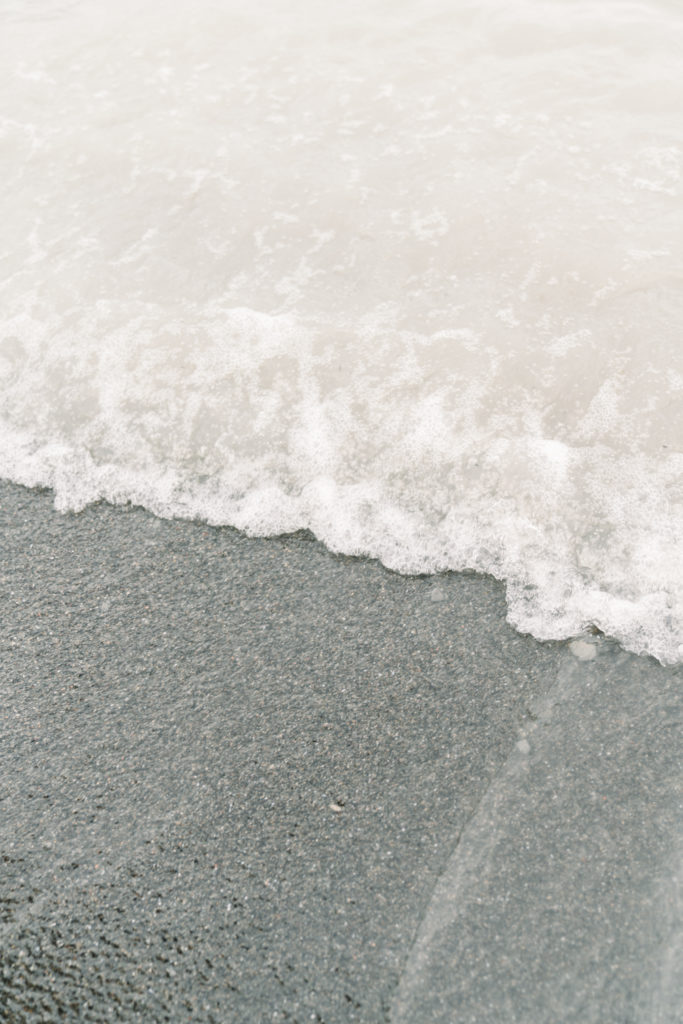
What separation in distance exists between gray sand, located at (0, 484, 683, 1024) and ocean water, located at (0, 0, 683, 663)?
30 centimetres

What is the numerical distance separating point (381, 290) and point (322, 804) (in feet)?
9.55

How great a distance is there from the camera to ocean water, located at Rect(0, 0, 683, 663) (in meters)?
3.00

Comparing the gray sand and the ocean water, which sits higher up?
the ocean water

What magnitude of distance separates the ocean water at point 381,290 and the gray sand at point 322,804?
298 millimetres

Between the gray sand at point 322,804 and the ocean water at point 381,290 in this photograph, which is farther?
the ocean water at point 381,290

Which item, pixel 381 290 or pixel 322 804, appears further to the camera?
pixel 381 290

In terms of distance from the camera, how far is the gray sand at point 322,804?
1.89m

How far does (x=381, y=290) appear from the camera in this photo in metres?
4.07

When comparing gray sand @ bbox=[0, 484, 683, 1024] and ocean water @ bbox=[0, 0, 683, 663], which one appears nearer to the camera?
gray sand @ bbox=[0, 484, 683, 1024]

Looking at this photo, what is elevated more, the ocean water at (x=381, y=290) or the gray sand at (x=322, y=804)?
the ocean water at (x=381, y=290)

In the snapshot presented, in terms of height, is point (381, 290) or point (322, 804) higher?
point (381, 290)

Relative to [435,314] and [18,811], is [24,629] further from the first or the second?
[435,314]

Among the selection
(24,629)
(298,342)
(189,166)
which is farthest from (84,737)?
(189,166)

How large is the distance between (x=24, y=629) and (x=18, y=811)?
2.37 ft
